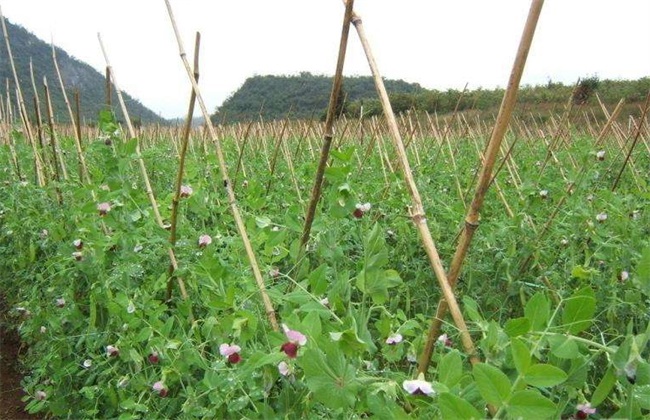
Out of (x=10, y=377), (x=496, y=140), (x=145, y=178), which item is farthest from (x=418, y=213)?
(x=10, y=377)

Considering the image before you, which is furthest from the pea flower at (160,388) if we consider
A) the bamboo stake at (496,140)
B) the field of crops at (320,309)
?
the bamboo stake at (496,140)

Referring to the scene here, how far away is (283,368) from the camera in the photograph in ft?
2.47

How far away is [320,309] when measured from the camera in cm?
73

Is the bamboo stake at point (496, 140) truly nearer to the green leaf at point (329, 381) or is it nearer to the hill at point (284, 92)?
the green leaf at point (329, 381)

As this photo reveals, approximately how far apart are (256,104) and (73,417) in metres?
23.7

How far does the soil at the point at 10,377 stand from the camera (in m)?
1.83

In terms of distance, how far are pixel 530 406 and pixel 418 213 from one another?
28 centimetres

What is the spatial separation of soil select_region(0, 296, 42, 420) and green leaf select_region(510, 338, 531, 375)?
1.74 metres

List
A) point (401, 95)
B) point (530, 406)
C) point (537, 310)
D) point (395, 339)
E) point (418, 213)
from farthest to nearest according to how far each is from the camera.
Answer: point (401, 95) → point (395, 339) → point (418, 213) → point (537, 310) → point (530, 406)

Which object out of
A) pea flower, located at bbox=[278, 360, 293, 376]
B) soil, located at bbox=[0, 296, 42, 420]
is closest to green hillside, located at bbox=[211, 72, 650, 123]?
soil, located at bbox=[0, 296, 42, 420]

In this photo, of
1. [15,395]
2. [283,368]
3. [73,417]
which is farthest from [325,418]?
[15,395]

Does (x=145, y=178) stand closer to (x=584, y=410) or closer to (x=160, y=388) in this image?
(x=160, y=388)

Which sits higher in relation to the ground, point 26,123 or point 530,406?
point 26,123

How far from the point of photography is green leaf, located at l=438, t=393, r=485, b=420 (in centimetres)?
47
